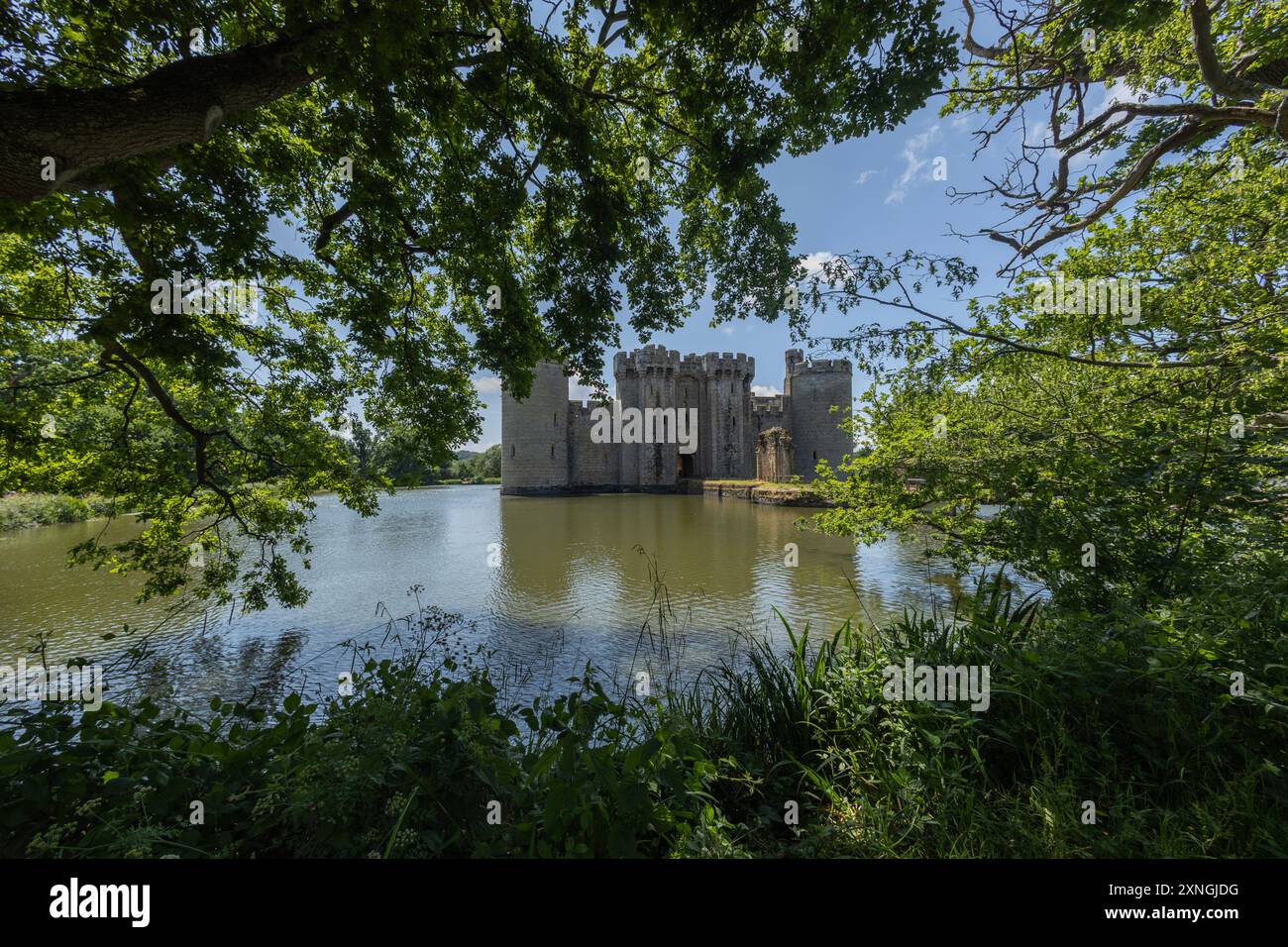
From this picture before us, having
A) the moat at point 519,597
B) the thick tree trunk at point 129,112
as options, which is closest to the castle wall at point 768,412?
the moat at point 519,597

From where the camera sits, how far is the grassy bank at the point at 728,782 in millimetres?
1600

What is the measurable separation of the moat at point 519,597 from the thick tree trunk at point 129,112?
4529 mm

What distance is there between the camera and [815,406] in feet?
114

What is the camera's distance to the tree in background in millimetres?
2695

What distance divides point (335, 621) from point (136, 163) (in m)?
5.55

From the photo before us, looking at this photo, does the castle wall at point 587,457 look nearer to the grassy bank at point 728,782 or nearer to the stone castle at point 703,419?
the stone castle at point 703,419

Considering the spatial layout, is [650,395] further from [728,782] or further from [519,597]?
[728,782]

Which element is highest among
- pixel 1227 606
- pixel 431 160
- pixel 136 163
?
pixel 431 160

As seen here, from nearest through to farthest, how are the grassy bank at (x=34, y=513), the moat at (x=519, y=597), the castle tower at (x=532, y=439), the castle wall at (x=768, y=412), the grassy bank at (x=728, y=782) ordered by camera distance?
the grassy bank at (x=728, y=782) → the moat at (x=519, y=597) → the grassy bank at (x=34, y=513) → the castle tower at (x=532, y=439) → the castle wall at (x=768, y=412)

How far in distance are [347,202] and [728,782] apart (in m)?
6.20

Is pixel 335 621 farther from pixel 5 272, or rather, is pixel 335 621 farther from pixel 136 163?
pixel 136 163

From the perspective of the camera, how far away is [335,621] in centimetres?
643

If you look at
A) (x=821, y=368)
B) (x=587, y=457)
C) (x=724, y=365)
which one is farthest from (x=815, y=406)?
(x=587, y=457)
